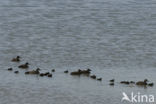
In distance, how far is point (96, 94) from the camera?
24141 mm

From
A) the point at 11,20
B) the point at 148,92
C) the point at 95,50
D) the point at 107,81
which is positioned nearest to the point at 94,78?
the point at 107,81

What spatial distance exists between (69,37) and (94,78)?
26.3 feet

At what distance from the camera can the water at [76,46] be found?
24484 mm

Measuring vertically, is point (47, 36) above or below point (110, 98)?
above

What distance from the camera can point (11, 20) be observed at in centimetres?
3772

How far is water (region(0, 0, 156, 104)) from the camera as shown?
24.5m

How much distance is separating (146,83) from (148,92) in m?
0.63

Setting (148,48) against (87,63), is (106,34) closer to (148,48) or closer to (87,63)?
(148,48)

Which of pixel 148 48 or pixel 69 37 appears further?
pixel 69 37

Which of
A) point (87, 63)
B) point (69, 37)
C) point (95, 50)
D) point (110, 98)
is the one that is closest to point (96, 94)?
point (110, 98)

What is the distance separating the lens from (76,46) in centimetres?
3172

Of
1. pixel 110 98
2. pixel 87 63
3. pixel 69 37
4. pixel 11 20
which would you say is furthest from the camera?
pixel 11 20

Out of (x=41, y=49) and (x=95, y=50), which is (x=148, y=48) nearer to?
(x=95, y=50)

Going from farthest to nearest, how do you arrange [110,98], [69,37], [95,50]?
[69,37], [95,50], [110,98]
